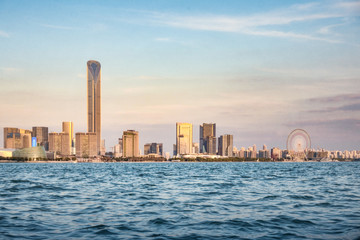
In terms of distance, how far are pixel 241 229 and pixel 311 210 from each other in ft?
34.6

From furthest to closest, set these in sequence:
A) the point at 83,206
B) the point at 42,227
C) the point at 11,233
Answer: the point at 83,206
the point at 42,227
the point at 11,233

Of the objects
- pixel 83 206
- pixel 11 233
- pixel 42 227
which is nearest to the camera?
pixel 11 233

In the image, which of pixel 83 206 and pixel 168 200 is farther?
pixel 168 200

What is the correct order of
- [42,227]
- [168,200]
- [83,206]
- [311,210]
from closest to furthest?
[42,227]
[311,210]
[83,206]
[168,200]

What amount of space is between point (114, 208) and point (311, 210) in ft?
53.3

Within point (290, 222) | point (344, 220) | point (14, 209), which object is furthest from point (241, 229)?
point (14, 209)

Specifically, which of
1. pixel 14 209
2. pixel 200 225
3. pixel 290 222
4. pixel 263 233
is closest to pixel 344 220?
pixel 290 222

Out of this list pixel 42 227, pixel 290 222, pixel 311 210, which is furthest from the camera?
pixel 311 210

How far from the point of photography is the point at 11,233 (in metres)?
23.1

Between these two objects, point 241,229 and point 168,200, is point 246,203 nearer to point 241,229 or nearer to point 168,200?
point 168,200

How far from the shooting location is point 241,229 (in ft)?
79.4

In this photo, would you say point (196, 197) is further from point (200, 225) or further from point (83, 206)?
point (200, 225)

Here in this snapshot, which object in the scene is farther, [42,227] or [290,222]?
[290,222]

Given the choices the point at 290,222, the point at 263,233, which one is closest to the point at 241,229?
the point at 263,233
